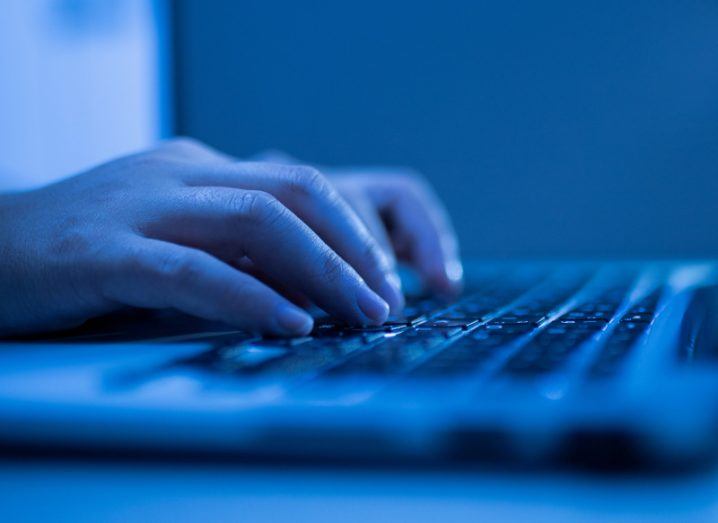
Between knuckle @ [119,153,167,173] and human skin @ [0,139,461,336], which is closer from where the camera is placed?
human skin @ [0,139,461,336]

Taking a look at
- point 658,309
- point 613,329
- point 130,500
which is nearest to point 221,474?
point 130,500

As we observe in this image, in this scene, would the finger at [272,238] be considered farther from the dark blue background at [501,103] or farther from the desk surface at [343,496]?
the dark blue background at [501,103]

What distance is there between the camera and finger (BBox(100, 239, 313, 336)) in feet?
1.62

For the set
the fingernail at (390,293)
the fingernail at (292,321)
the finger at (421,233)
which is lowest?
the finger at (421,233)

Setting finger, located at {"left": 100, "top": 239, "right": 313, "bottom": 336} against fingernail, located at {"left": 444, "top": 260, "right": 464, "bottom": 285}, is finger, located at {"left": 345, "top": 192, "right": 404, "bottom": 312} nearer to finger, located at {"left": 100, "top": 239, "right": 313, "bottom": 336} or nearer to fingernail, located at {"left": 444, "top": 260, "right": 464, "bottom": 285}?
fingernail, located at {"left": 444, "top": 260, "right": 464, "bottom": 285}

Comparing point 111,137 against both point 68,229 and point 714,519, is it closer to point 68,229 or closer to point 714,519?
point 68,229

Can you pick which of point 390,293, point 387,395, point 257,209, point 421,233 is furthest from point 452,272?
point 387,395

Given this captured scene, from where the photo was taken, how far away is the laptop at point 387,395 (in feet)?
0.82

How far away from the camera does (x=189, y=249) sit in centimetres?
51

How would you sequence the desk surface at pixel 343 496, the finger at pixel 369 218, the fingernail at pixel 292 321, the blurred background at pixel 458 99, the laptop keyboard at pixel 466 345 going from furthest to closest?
the blurred background at pixel 458 99 < the finger at pixel 369 218 < the fingernail at pixel 292 321 < the laptop keyboard at pixel 466 345 < the desk surface at pixel 343 496

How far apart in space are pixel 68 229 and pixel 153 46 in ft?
4.18

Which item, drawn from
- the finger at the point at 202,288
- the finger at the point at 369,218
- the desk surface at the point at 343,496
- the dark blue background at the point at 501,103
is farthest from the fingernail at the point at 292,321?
the dark blue background at the point at 501,103

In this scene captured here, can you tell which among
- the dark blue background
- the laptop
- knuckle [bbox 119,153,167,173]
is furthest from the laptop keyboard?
the dark blue background

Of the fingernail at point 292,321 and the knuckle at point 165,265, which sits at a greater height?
the knuckle at point 165,265
